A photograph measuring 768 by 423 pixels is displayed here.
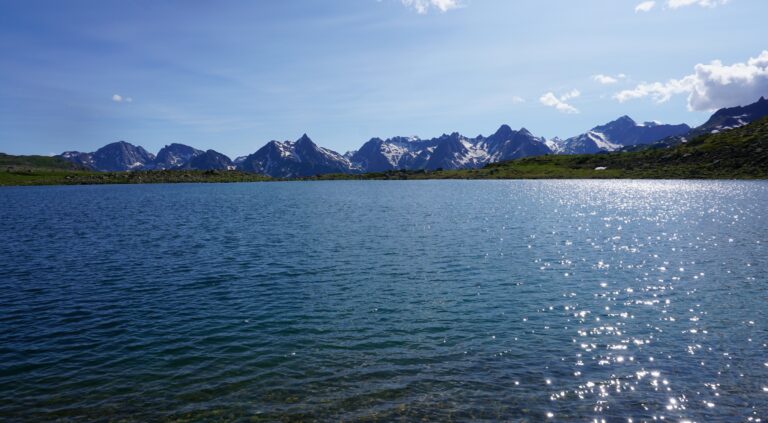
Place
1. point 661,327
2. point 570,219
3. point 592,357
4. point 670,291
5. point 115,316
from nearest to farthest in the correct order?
point 592,357 → point 661,327 → point 115,316 → point 670,291 → point 570,219

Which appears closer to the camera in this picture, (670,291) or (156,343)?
(156,343)

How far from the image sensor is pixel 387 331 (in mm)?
28078

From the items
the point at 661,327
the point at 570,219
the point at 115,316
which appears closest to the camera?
the point at 661,327

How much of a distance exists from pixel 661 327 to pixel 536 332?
27.2 feet

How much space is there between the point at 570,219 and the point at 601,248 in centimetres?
3301

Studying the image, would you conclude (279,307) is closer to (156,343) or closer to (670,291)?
(156,343)

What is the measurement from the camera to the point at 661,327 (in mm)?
28188

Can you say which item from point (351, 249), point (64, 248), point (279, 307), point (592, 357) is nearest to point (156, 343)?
point (279, 307)

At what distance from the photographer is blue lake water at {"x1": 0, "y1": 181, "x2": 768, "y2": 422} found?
19.5 meters

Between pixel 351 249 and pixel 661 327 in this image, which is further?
pixel 351 249

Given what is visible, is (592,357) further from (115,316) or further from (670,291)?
(115,316)

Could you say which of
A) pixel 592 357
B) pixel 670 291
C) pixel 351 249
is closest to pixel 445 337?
pixel 592 357

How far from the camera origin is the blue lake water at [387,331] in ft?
64.0

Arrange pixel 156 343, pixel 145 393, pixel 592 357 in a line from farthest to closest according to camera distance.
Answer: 1. pixel 156 343
2. pixel 592 357
3. pixel 145 393
